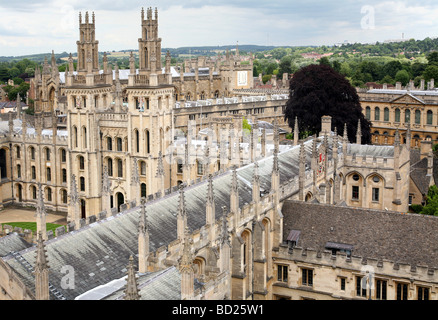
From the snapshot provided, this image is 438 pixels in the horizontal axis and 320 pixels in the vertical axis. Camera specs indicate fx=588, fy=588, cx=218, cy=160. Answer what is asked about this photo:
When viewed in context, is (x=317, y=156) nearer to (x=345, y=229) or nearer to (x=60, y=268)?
(x=345, y=229)

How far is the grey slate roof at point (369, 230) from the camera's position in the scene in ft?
103

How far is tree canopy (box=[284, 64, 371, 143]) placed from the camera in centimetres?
7006

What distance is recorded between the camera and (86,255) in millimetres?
23391

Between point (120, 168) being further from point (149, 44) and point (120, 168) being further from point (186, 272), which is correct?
point (186, 272)

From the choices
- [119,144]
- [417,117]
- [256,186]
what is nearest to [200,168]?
[119,144]

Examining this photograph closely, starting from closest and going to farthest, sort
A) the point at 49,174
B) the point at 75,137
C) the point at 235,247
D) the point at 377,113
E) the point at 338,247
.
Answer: the point at 235,247 < the point at 338,247 < the point at 75,137 < the point at 49,174 < the point at 377,113

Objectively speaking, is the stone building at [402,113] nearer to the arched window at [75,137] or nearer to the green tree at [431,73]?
the green tree at [431,73]

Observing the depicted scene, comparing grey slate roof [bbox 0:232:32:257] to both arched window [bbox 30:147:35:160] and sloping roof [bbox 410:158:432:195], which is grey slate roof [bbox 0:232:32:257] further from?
arched window [bbox 30:147:35:160]

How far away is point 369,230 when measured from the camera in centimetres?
3325

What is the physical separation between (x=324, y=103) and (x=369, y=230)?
39.5 metres

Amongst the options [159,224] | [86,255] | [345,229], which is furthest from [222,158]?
[86,255]

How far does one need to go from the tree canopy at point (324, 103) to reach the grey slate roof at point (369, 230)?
35.7 metres
